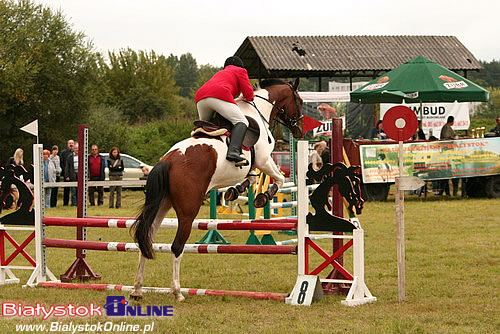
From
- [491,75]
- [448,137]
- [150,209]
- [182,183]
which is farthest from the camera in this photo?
[491,75]

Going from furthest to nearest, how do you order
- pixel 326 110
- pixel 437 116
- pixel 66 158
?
pixel 437 116 → pixel 326 110 → pixel 66 158

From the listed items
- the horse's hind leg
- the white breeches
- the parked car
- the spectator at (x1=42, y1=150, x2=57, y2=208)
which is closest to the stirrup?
the white breeches

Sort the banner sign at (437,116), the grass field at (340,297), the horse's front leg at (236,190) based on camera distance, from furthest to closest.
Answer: the banner sign at (437,116) < the horse's front leg at (236,190) < the grass field at (340,297)

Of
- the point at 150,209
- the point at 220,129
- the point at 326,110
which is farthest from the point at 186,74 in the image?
the point at 150,209

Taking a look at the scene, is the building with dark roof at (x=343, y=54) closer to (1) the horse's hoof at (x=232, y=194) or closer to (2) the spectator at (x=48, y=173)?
(2) the spectator at (x=48, y=173)

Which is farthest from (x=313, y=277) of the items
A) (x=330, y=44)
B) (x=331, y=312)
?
(x=330, y=44)

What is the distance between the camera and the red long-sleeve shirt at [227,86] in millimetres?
7879

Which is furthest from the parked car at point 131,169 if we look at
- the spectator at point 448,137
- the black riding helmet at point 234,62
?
the black riding helmet at point 234,62

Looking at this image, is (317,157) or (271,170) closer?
(271,170)

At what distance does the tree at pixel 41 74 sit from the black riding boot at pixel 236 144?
941 inches

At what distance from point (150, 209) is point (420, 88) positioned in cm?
1502

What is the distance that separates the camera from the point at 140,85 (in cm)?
6278

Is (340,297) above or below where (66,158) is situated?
below

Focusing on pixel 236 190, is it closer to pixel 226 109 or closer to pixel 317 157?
pixel 226 109
